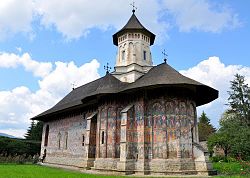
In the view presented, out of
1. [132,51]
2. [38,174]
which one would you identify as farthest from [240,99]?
[38,174]

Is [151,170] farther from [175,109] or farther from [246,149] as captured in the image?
[246,149]

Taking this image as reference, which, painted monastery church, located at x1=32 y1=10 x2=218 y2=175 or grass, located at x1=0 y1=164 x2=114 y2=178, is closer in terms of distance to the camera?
grass, located at x1=0 y1=164 x2=114 y2=178

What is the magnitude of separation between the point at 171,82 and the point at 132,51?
7.33m

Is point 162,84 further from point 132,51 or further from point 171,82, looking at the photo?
point 132,51

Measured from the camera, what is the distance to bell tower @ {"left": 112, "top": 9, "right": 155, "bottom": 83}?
20219mm

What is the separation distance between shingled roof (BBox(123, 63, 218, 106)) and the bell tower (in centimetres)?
322

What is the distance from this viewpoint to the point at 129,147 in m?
15.0

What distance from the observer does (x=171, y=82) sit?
1413 centimetres

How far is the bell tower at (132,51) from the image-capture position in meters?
20.2

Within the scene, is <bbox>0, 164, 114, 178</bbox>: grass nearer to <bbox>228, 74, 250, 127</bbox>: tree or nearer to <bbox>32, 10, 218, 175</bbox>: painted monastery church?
<bbox>32, 10, 218, 175</bbox>: painted monastery church

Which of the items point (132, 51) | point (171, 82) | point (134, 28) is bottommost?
point (171, 82)

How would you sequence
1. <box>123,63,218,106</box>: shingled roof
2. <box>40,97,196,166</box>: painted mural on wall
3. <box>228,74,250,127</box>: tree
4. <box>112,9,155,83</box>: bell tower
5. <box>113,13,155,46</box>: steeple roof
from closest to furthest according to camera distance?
<box>123,63,218,106</box>: shingled roof, <box>40,97,196,166</box>: painted mural on wall, <box>112,9,155,83</box>: bell tower, <box>113,13,155,46</box>: steeple roof, <box>228,74,250,127</box>: tree

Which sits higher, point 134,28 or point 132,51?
point 134,28

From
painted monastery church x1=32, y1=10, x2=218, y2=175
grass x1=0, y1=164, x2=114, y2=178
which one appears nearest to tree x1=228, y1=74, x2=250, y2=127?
painted monastery church x1=32, y1=10, x2=218, y2=175
